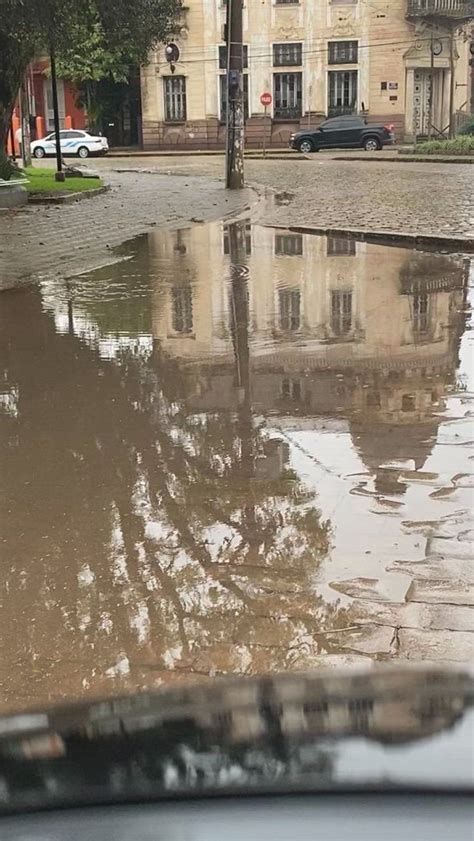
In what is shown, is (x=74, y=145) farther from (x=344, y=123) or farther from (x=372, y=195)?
(x=372, y=195)

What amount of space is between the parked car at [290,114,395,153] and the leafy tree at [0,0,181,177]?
21.1 metres

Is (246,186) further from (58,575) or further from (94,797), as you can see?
(94,797)

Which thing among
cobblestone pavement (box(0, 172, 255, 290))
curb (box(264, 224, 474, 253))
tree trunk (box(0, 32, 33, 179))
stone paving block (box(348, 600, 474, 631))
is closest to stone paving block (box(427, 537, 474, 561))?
stone paving block (box(348, 600, 474, 631))

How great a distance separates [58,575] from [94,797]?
2.35 meters

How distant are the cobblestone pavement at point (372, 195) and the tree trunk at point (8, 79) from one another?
6.25 metres

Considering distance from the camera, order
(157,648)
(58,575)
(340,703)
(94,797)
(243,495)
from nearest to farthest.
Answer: (94,797)
(340,703)
(157,648)
(58,575)
(243,495)

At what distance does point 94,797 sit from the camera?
3.78ft

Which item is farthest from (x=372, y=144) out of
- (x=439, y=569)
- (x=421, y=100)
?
(x=439, y=569)

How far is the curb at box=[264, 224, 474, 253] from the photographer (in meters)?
11.5

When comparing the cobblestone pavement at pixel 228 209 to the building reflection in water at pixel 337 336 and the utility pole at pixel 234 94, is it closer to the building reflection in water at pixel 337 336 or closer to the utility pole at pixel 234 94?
the utility pole at pixel 234 94

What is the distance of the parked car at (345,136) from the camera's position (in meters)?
39.8

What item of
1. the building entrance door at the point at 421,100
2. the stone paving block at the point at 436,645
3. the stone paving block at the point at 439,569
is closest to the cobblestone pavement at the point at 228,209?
the stone paving block at the point at 439,569

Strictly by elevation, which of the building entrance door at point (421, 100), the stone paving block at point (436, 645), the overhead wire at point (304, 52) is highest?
the overhead wire at point (304, 52)

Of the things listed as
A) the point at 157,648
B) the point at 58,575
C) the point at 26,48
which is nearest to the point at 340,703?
the point at 157,648
